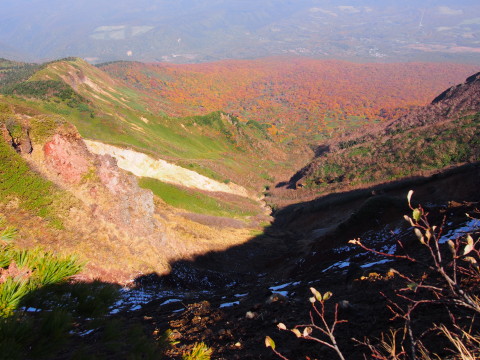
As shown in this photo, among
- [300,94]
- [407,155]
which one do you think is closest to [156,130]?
[407,155]

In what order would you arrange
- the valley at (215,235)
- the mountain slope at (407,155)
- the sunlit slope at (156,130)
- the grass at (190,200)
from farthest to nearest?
1. the sunlit slope at (156,130)
2. the mountain slope at (407,155)
3. the grass at (190,200)
4. the valley at (215,235)

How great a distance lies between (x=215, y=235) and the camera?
25953 millimetres

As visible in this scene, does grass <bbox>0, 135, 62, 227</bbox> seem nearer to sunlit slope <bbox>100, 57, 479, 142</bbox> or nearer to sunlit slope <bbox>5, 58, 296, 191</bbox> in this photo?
sunlit slope <bbox>5, 58, 296, 191</bbox>

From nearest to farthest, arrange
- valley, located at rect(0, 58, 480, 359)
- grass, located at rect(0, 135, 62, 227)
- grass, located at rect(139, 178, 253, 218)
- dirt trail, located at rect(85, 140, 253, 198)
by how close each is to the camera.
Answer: valley, located at rect(0, 58, 480, 359)
grass, located at rect(0, 135, 62, 227)
grass, located at rect(139, 178, 253, 218)
dirt trail, located at rect(85, 140, 253, 198)

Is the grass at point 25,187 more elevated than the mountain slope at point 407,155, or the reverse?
the grass at point 25,187

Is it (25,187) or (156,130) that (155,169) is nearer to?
(25,187)

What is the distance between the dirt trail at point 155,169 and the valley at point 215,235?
7.1 inches

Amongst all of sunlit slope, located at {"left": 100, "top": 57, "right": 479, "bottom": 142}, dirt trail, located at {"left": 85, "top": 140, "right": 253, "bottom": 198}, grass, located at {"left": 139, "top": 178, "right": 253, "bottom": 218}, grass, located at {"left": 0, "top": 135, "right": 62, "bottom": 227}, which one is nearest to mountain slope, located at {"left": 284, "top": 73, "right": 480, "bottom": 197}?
grass, located at {"left": 139, "top": 178, "right": 253, "bottom": 218}

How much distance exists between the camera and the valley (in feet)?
13.3

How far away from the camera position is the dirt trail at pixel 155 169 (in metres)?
34.4

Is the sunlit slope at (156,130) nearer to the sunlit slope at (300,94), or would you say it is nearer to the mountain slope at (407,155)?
the mountain slope at (407,155)

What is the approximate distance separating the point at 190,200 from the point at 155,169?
6.33 m

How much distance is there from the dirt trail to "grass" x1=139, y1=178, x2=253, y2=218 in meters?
2.00

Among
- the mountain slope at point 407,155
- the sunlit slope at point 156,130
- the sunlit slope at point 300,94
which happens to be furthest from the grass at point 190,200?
the sunlit slope at point 300,94
